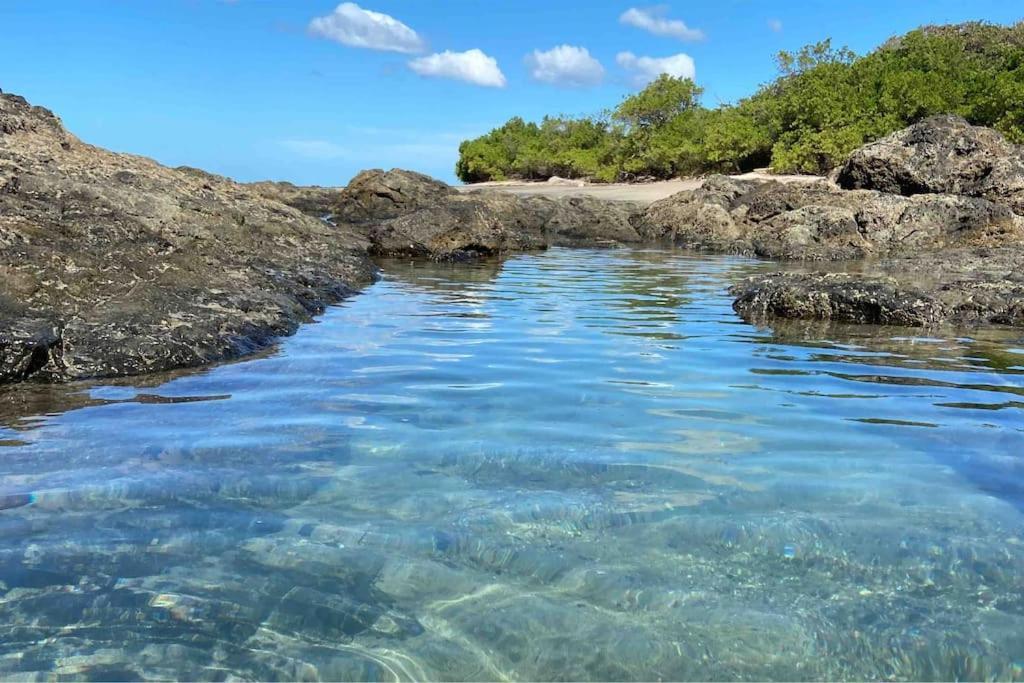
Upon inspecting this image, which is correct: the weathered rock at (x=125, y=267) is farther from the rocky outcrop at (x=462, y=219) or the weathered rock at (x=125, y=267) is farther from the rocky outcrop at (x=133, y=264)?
the rocky outcrop at (x=462, y=219)

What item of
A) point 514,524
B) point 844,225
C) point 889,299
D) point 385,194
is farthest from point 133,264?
point 385,194

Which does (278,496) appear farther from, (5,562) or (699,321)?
(699,321)

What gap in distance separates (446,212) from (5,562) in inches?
534

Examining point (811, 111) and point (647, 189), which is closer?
point (811, 111)

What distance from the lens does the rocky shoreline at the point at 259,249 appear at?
5488mm

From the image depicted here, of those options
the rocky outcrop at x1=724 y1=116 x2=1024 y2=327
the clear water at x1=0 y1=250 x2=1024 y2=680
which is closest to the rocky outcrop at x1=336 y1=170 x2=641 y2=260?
the rocky outcrop at x1=724 y1=116 x2=1024 y2=327

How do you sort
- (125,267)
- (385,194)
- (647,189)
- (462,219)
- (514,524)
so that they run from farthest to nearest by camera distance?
(647,189) → (385,194) → (462,219) → (125,267) → (514,524)

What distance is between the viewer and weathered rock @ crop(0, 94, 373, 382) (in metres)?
5.27

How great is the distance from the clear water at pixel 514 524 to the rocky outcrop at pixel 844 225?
1227cm

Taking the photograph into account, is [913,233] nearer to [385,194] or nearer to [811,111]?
[385,194]

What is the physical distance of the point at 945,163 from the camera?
19.8 metres

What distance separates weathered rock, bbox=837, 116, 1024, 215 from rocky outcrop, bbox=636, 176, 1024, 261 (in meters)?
1.25

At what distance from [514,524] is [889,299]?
6238 mm

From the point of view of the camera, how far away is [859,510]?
3.24 metres
